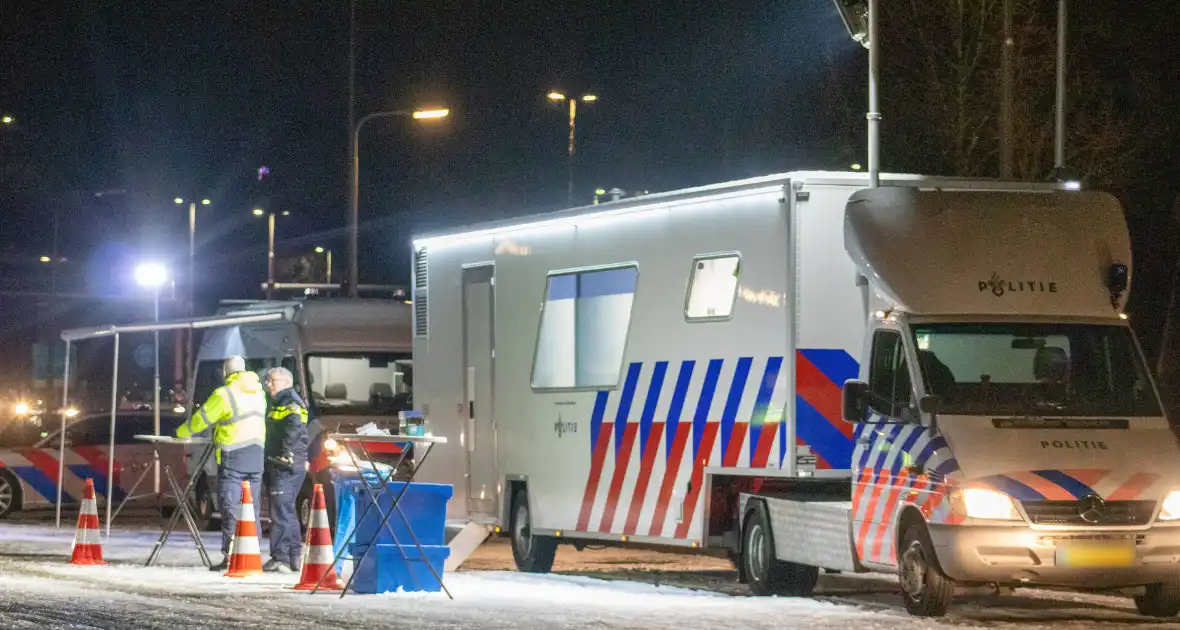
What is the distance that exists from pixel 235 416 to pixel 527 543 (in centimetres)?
279

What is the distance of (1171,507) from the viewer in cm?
1161

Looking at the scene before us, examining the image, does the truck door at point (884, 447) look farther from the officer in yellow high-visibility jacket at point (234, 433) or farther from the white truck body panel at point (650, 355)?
the officer in yellow high-visibility jacket at point (234, 433)

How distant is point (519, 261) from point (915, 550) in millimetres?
5877


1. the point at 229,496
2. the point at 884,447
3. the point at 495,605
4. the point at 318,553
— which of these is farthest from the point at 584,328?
the point at 884,447

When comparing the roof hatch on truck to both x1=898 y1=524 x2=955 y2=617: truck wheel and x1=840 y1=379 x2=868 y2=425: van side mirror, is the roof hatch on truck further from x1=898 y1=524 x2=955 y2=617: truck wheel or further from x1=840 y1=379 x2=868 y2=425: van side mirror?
x1=898 y1=524 x2=955 y2=617: truck wheel

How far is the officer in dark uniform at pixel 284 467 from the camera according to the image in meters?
15.9

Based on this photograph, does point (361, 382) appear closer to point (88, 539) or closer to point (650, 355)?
point (88, 539)

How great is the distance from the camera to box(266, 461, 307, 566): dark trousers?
15.9m

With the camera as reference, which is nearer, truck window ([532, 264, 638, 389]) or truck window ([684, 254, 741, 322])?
truck window ([684, 254, 741, 322])

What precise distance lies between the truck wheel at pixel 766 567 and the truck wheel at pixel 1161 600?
8.70 ft

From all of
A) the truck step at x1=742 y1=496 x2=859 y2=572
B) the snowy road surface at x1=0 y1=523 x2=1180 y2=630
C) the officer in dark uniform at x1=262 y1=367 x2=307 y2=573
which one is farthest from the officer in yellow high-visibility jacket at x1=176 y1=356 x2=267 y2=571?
the truck step at x1=742 y1=496 x2=859 y2=572

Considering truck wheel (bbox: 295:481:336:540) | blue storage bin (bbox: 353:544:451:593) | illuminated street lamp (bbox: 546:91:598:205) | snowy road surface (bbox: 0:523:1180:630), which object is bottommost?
snowy road surface (bbox: 0:523:1180:630)

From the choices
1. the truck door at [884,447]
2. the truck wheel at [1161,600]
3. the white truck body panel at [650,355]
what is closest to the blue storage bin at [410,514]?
the white truck body panel at [650,355]

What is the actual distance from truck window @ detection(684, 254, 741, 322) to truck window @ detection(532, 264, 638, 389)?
31.5 inches
